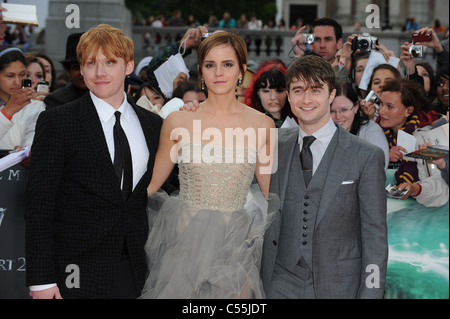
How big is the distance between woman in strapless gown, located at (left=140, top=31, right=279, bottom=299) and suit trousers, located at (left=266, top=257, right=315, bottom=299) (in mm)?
93

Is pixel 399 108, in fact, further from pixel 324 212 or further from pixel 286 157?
pixel 324 212

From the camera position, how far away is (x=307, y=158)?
12.6 ft

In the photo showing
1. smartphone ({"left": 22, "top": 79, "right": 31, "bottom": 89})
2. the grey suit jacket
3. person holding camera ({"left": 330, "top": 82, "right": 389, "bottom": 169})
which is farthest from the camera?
smartphone ({"left": 22, "top": 79, "right": 31, "bottom": 89})

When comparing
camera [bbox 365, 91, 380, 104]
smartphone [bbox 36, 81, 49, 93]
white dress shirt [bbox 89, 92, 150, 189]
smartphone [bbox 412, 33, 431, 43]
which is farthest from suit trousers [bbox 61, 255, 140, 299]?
smartphone [bbox 412, 33, 431, 43]

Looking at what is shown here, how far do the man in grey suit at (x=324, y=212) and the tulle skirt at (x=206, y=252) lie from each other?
10cm

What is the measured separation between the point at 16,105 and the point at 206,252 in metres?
2.49

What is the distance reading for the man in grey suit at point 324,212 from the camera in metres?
3.69

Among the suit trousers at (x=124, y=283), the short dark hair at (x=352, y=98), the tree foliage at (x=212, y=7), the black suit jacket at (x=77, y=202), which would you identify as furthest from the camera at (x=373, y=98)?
the tree foliage at (x=212, y=7)

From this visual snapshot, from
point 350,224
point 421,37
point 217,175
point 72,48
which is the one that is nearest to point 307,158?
point 350,224

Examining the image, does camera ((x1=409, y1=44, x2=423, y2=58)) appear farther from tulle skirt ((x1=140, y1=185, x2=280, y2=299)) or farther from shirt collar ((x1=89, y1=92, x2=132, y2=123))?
shirt collar ((x1=89, y1=92, x2=132, y2=123))

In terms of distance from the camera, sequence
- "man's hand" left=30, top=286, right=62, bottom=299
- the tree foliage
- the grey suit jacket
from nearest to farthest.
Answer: "man's hand" left=30, top=286, right=62, bottom=299
the grey suit jacket
the tree foliage

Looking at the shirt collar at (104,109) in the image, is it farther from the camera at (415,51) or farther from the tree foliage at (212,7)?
the tree foliage at (212,7)

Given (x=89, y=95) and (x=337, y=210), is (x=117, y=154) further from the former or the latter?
(x=337, y=210)

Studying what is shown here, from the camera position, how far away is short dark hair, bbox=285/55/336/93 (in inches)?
151
